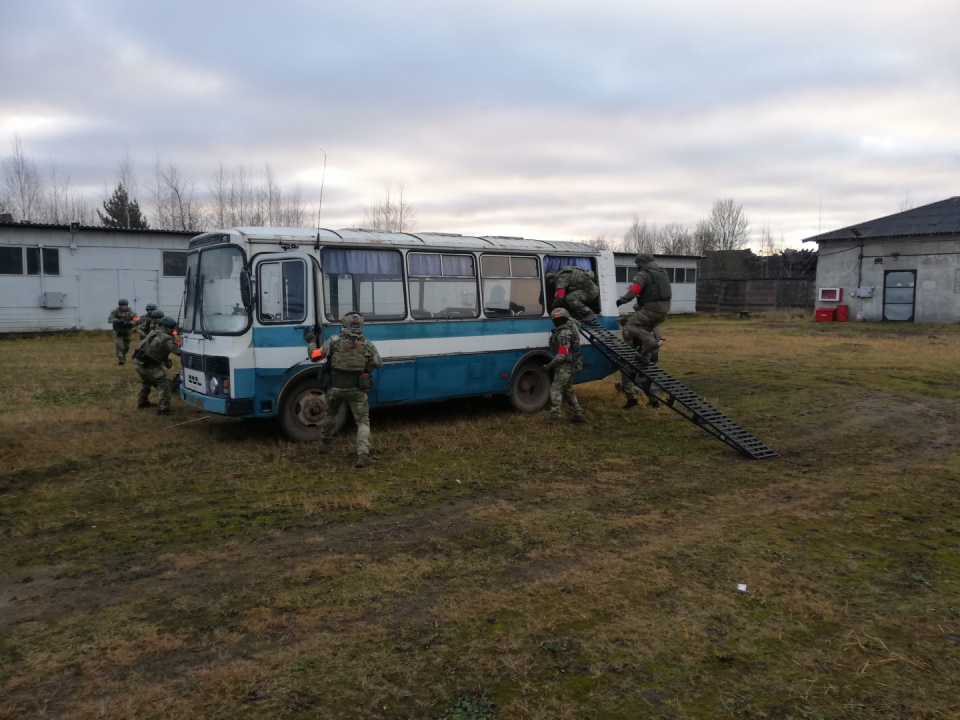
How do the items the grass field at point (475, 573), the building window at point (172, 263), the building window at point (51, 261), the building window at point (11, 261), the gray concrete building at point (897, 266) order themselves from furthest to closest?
1. the gray concrete building at point (897, 266)
2. the building window at point (172, 263)
3. the building window at point (51, 261)
4. the building window at point (11, 261)
5. the grass field at point (475, 573)

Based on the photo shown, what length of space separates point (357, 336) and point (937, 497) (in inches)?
247

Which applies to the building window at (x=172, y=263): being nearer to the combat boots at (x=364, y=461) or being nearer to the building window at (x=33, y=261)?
the building window at (x=33, y=261)

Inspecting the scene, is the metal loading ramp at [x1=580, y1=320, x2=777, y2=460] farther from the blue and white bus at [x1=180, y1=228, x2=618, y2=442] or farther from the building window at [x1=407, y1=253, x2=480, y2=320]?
the building window at [x1=407, y1=253, x2=480, y2=320]

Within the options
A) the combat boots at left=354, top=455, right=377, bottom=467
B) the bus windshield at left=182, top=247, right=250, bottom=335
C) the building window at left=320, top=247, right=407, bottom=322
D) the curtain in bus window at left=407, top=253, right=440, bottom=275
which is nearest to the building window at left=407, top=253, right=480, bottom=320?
the curtain in bus window at left=407, top=253, right=440, bottom=275

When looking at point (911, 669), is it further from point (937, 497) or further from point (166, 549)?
point (166, 549)

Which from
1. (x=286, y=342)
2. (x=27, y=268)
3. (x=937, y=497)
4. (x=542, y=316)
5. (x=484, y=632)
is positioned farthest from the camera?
(x=27, y=268)

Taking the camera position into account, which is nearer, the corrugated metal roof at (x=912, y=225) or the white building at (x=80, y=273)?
the white building at (x=80, y=273)

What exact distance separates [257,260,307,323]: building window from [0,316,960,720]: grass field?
165cm

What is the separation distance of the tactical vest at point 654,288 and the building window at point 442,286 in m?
2.81

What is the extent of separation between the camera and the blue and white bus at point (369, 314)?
8.38 m

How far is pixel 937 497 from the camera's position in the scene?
681cm

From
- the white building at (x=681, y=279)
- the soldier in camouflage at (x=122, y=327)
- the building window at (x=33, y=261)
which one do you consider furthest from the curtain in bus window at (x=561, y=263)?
the white building at (x=681, y=279)

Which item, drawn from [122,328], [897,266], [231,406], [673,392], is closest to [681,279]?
[897,266]

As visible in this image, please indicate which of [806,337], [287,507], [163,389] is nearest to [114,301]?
[163,389]
